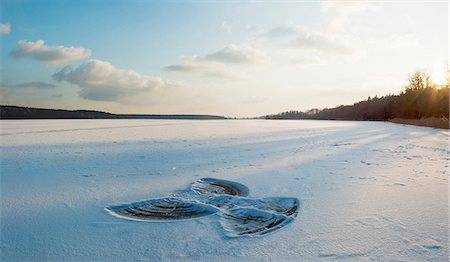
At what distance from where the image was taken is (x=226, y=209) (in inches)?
121

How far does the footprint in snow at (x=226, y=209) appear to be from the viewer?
2.62 meters

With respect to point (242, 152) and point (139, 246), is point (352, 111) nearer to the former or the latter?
point (242, 152)

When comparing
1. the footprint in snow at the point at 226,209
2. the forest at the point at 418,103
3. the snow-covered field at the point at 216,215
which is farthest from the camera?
→ the forest at the point at 418,103

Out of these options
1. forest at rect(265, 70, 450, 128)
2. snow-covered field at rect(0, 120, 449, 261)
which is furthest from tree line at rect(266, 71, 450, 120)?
snow-covered field at rect(0, 120, 449, 261)

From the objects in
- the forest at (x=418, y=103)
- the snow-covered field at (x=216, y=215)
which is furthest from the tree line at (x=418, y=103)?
the snow-covered field at (x=216, y=215)

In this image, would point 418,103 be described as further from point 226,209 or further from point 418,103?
point 226,209

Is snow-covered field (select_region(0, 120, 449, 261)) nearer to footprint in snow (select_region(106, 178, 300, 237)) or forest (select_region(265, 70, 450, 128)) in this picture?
footprint in snow (select_region(106, 178, 300, 237))

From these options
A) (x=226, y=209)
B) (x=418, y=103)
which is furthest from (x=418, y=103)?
(x=226, y=209)

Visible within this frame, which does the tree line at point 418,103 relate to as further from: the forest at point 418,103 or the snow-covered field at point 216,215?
the snow-covered field at point 216,215

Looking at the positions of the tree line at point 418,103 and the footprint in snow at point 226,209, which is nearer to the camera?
the footprint in snow at point 226,209

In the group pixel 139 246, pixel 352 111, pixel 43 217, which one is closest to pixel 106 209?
pixel 43 217

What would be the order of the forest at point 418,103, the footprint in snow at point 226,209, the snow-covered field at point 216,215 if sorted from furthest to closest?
the forest at point 418,103 → the footprint in snow at point 226,209 → the snow-covered field at point 216,215

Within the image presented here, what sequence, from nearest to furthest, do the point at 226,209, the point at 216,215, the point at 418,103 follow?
the point at 216,215 → the point at 226,209 → the point at 418,103

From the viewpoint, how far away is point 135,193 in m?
3.56
